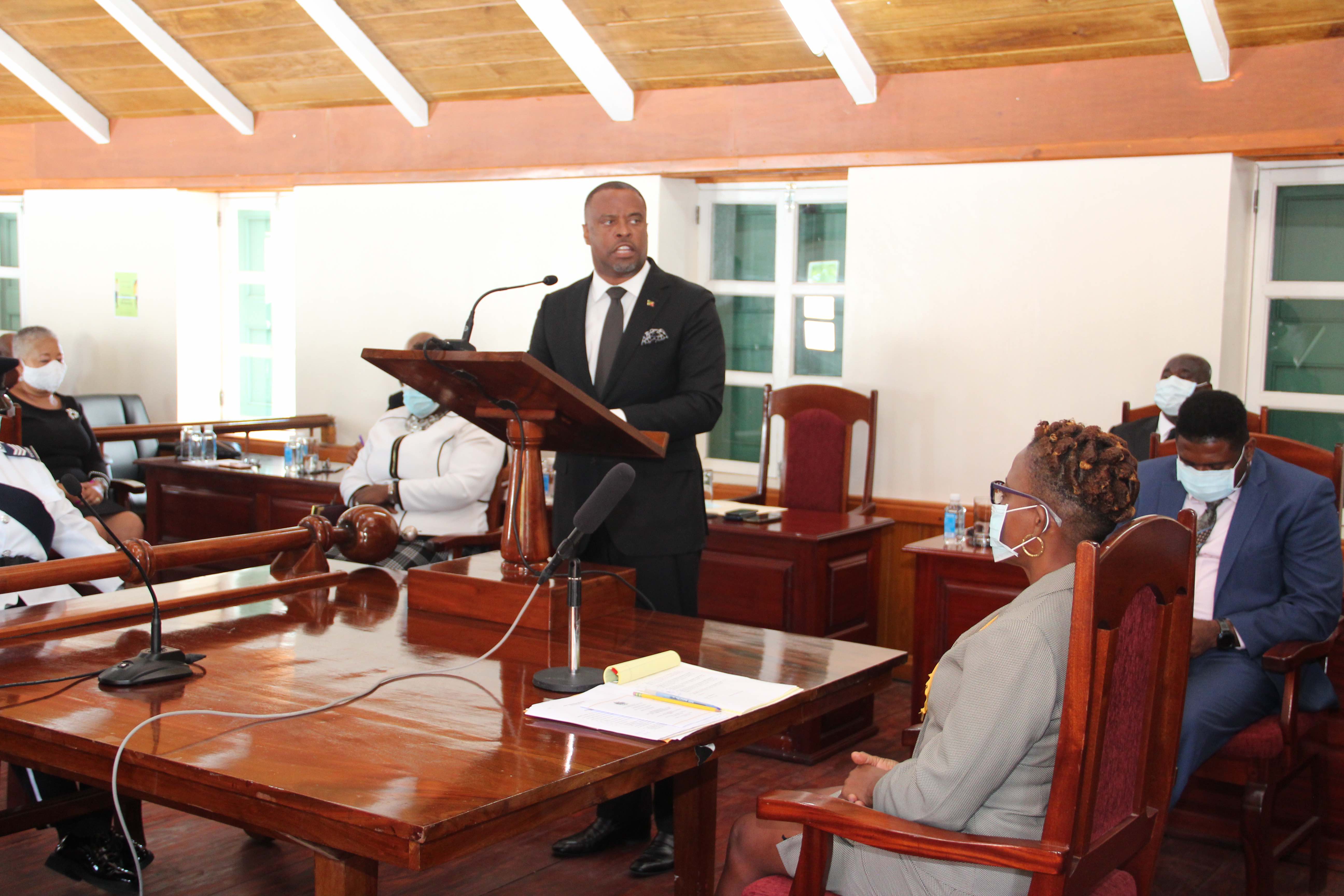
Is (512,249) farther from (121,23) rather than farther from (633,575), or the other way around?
(633,575)

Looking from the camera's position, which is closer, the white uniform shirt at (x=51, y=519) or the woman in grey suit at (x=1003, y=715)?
the woman in grey suit at (x=1003, y=715)

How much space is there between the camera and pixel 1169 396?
12.8 ft

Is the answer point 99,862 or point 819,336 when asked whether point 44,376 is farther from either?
point 819,336

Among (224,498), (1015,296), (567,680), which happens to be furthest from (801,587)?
(224,498)

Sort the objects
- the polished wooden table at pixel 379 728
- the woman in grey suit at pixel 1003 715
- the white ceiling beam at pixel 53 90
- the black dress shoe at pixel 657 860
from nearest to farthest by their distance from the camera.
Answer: the polished wooden table at pixel 379 728, the woman in grey suit at pixel 1003 715, the black dress shoe at pixel 657 860, the white ceiling beam at pixel 53 90

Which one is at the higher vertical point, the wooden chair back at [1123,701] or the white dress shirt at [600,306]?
the white dress shirt at [600,306]

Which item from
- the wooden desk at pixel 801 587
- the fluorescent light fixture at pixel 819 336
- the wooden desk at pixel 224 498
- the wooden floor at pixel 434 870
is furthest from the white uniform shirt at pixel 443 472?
the fluorescent light fixture at pixel 819 336

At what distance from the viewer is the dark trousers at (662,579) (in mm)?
2695

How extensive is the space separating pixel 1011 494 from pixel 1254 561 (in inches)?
57.4

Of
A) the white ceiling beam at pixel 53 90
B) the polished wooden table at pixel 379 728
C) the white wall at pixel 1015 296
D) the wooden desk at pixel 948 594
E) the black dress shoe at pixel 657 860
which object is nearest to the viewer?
the polished wooden table at pixel 379 728

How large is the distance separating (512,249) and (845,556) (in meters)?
2.43

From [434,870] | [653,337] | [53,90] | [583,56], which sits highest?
[53,90]

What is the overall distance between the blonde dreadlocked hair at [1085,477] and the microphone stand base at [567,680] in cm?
70

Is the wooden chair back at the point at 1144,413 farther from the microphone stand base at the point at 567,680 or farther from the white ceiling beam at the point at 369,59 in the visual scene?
the white ceiling beam at the point at 369,59
